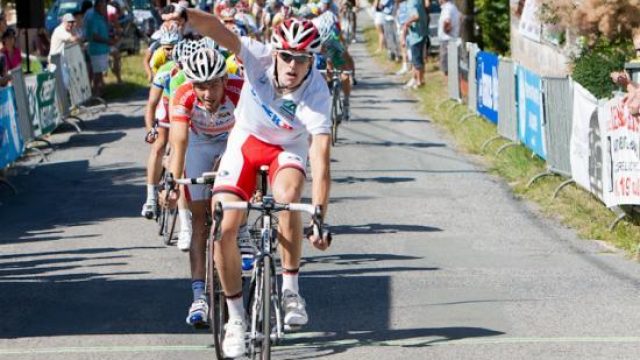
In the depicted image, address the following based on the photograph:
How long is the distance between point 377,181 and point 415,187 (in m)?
0.74

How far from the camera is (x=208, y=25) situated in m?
8.28

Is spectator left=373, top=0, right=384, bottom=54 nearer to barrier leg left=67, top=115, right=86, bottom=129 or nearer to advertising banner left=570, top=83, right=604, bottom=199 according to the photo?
barrier leg left=67, top=115, right=86, bottom=129

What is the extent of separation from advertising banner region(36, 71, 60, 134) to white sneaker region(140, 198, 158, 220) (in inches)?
343

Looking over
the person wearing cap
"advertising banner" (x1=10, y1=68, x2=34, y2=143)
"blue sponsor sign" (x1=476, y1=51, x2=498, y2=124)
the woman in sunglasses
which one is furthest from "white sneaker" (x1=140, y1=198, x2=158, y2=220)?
the person wearing cap

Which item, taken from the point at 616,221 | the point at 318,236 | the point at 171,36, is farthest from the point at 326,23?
the point at 318,236

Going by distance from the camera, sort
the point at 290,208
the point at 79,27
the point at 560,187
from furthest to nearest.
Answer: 1. the point at 79,27
2. the point at 560,187
3. the point at 290,208

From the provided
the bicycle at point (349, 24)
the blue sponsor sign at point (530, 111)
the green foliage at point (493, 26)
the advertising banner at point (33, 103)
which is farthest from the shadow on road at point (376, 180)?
the bicycle at point (349, 24)

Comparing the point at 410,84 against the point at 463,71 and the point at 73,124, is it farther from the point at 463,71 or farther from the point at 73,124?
the point at 73,124

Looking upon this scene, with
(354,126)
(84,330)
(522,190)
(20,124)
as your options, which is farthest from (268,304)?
(354,126)

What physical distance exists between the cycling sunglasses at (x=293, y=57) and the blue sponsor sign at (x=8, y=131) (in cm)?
982

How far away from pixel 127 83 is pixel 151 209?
1965 centimetres

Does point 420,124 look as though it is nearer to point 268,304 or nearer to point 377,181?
point 377,181

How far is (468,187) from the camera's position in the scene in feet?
57.3

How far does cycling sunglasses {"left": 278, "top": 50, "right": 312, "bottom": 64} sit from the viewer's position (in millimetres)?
8648
